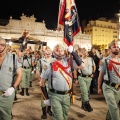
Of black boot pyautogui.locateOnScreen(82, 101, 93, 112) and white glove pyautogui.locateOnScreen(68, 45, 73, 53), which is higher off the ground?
white glove pyautogui.locateOnScreen(68, 45, 73, 53)

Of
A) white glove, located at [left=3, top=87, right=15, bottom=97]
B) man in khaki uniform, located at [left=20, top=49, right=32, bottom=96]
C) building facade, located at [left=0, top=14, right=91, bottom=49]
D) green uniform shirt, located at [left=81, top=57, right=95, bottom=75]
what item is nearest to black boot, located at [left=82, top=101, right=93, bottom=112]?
green uniform shirt, located at [left=81, top=57, right=95, bottom=75]

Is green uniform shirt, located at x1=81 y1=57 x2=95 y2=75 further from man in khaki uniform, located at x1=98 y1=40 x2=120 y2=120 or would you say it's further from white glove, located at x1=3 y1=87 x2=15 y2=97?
white glove, located at x1=3 y1=87 x2=15 y2=97

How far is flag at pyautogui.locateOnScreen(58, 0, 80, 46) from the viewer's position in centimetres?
516

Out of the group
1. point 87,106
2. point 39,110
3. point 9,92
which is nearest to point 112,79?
point 87,106

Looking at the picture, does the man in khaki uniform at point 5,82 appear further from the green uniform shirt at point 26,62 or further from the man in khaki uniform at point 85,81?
the green uniform shirt at point 26,62

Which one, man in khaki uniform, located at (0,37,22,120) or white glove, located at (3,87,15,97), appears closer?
white glove, located at (3,87,15,97)

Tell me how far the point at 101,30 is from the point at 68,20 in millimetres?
81425

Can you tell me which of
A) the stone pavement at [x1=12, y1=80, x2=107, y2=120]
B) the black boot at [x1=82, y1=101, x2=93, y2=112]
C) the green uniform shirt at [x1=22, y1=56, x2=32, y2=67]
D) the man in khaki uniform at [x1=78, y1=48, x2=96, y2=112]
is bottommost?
the stone pavement at [x1=12, y1=80, x2=107, y2=120]

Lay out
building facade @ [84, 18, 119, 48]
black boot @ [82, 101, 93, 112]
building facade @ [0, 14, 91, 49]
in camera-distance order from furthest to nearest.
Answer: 1. building facade @ [84, 18, 119, 48]
2. building facade @ [0, 14, 91, 49]
3. black boot @ [82, 101, 93, 112]

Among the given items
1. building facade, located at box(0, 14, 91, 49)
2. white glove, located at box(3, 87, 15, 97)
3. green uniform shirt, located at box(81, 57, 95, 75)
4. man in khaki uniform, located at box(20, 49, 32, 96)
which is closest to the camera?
white glove, located at box(3, 87, 15, 97)

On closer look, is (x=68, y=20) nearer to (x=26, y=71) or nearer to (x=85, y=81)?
(x=85, y=81)

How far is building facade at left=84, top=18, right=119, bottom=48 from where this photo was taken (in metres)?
82.2

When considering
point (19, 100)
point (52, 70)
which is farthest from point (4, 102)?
point (19, 100)

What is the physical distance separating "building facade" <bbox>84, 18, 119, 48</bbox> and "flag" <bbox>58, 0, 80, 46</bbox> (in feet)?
255
